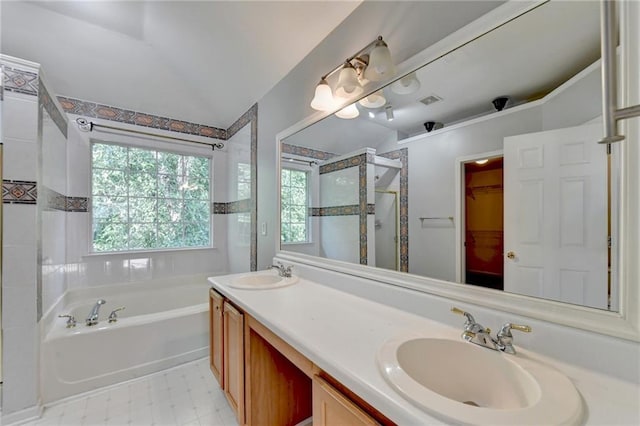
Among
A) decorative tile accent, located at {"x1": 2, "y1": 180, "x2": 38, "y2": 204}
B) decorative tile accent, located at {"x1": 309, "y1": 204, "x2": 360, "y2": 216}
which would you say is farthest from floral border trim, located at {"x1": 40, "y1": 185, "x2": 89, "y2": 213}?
decorative tile accent, located at {"x1": 309, "y1": 204, "x2": 360, "y2": 216}

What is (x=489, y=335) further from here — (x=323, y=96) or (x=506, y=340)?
(x=323, y=96)

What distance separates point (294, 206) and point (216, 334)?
3.58 ft

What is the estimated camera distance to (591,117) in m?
0.75

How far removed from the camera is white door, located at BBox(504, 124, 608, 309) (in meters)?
0.74

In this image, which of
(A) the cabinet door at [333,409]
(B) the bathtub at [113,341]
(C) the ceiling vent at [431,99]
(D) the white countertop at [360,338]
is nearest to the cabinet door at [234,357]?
(D) the white countertop at [360,338]

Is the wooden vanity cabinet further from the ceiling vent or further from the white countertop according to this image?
the ceiling vent

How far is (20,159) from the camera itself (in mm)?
1644

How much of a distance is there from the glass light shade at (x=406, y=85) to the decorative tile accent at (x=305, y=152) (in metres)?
0.60

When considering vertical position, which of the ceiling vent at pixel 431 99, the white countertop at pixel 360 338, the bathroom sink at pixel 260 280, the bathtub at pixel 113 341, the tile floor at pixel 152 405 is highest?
the ceiling vent at pixel 431 99

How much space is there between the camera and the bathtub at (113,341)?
1.78 metres

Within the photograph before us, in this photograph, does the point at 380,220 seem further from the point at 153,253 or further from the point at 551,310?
the point at 153,253

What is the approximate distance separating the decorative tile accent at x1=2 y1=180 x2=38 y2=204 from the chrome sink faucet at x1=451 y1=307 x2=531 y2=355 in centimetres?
251

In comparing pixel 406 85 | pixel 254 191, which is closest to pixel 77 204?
pixel 254 191

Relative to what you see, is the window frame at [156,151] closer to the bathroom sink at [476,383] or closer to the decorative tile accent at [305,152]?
the decorative tile accent at [305,152]
